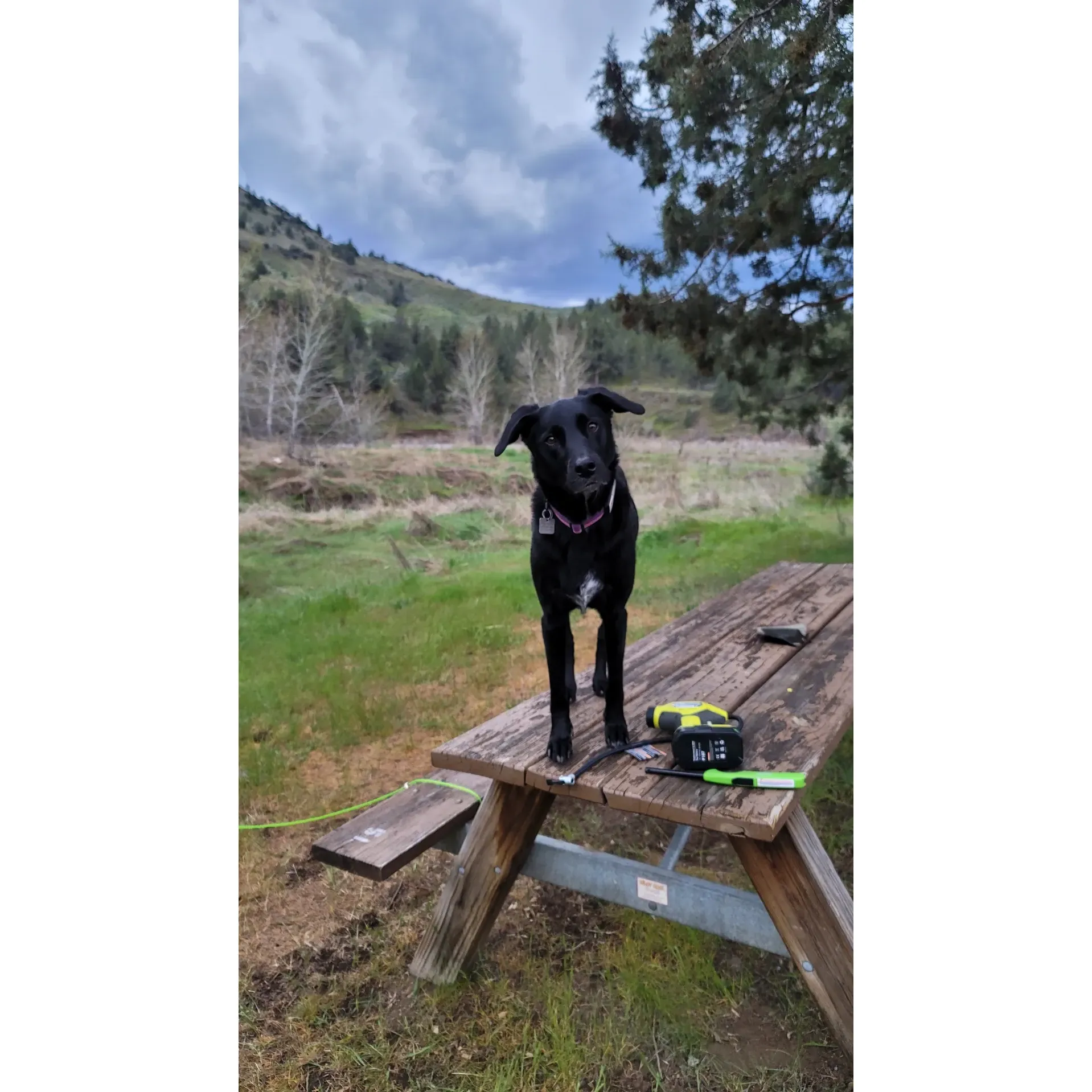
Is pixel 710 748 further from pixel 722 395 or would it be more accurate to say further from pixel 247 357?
pixel 247 357

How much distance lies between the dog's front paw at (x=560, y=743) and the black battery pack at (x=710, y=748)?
20cm

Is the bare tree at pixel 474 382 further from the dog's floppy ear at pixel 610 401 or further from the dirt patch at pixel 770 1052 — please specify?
the dirt patch at pixel 770 1052

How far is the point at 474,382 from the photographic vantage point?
2756 mm

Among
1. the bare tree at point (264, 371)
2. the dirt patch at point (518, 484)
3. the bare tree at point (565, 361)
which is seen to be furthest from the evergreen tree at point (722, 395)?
the bare tree at point (264, 371)

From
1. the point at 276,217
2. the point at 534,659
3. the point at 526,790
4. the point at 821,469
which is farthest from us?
the point at 821,469

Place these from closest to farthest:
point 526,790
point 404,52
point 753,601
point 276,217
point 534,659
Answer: point 526,790 < point 404,52 < point 753,601 < point 534,659 < point 276,217

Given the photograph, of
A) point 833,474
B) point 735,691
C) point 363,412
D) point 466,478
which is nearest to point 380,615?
point 466,478

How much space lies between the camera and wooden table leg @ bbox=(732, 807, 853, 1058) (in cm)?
110

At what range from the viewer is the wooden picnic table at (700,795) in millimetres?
1074

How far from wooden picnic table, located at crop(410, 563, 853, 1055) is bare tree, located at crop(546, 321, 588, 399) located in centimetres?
100

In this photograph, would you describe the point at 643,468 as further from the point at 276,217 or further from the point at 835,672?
the point at 276,217
